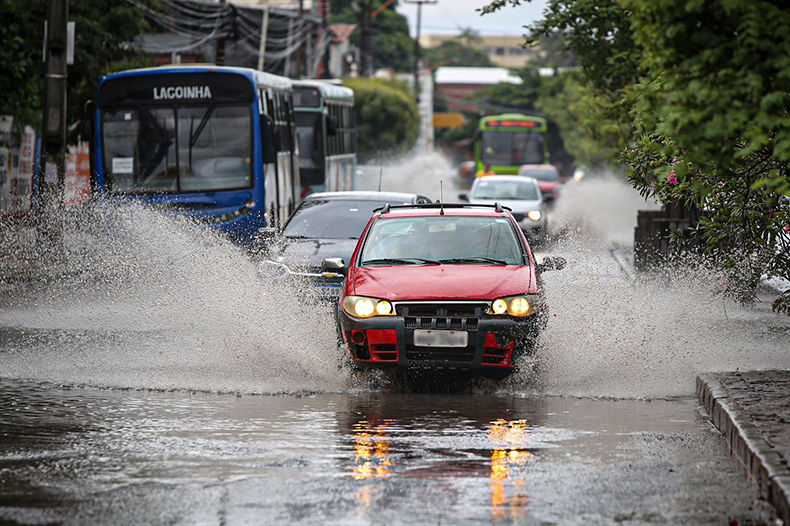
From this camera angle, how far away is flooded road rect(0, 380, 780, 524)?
637 cm

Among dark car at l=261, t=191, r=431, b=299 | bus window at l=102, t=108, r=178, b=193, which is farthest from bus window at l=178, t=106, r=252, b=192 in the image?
dark car at l=261, t=191, r=431, b=299

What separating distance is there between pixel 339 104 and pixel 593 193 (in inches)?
343

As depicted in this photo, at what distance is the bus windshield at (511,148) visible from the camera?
58.4m

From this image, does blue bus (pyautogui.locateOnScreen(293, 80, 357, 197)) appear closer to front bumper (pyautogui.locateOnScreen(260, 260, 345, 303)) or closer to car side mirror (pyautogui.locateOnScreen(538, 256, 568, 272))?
front bumper (pyautogui.locateOnScreen(260, 260, 345, 303))

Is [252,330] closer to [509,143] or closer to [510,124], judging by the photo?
[509,143]

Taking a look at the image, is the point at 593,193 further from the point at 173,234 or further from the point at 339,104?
the point at 173,234

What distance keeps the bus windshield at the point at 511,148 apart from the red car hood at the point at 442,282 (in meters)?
47.7

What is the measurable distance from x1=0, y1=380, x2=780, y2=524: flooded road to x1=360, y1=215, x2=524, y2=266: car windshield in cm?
124

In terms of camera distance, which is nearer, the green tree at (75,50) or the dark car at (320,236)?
the dark car at (320,236)

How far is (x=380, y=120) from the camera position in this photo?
7019 cm

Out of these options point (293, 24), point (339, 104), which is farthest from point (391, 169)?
point (339, 104)

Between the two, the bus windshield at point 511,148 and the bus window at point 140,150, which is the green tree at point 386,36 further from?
the bus window at point 140,150

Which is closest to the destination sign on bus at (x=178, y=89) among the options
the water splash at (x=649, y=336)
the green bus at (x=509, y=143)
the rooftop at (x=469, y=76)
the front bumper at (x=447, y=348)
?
the water splash at (x=649, y=336)

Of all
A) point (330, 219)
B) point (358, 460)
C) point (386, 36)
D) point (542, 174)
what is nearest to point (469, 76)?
point (386, 36)
